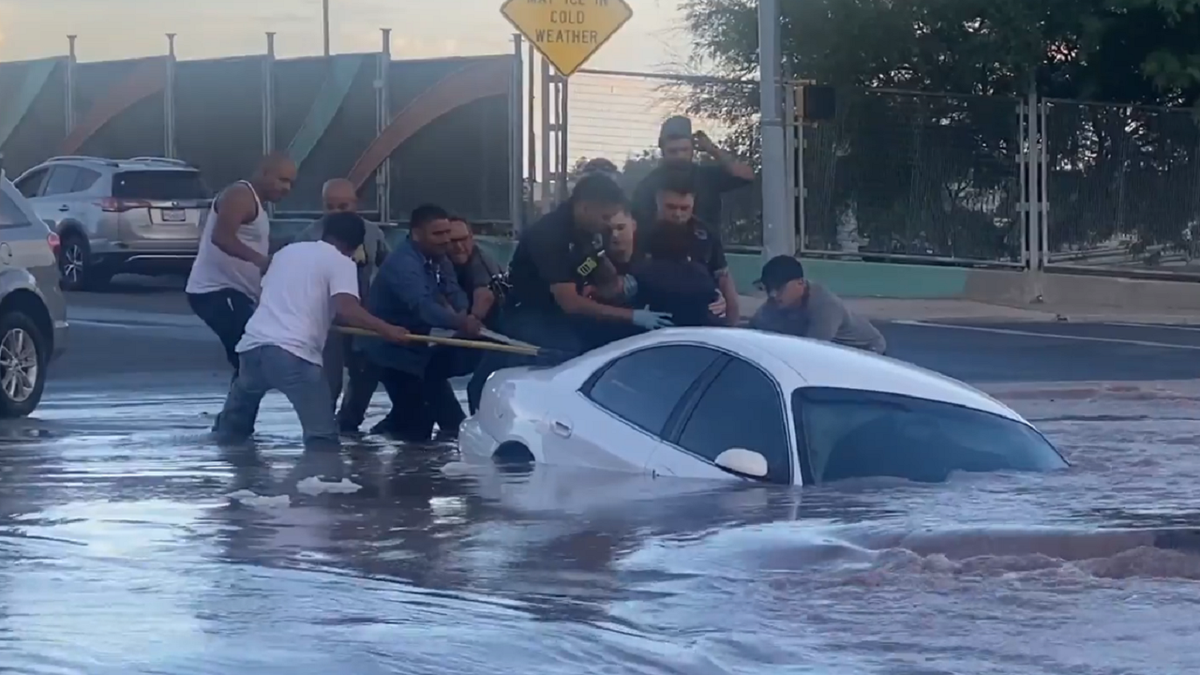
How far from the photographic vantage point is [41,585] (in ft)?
24.0

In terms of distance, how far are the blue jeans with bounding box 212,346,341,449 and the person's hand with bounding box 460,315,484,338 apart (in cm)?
91

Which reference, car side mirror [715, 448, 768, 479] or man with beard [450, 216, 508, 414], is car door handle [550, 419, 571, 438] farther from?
man with beard [450, 216, 508, 414]

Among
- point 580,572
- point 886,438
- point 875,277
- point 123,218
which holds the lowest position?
point 580,572

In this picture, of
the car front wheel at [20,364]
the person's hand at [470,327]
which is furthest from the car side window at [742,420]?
the car front wheel at [20,364]

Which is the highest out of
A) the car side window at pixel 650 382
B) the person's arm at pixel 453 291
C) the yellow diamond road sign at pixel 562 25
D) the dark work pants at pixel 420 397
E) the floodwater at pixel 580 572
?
the yellow diamond road sign at pixel 562 25

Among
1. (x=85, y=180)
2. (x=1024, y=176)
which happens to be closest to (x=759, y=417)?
(x=1024, y=176)

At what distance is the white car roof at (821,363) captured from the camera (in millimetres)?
8609

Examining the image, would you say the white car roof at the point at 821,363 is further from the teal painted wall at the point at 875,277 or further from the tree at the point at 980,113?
the tree at the point at 980,113

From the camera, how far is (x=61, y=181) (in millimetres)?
27906

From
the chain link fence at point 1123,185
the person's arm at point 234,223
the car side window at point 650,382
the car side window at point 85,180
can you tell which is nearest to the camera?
the car side window at point 650,382

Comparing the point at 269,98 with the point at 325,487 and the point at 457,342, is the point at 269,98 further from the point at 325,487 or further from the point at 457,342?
the point at 325,487

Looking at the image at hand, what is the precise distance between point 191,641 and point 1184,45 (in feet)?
74.2

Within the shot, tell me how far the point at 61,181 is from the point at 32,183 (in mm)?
715

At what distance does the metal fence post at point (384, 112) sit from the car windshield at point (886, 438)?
2157 centimetres
